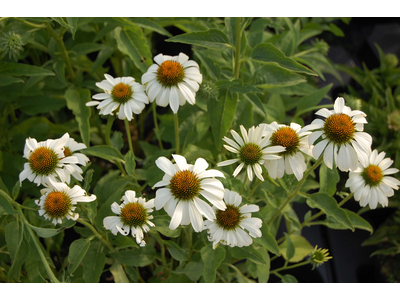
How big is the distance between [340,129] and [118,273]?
26.3 inches

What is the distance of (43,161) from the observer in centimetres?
72

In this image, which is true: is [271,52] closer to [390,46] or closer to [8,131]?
[8,131]

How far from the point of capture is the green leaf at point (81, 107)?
984 millimetres

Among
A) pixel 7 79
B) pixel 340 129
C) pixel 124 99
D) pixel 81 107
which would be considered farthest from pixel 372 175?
pixel 7 79

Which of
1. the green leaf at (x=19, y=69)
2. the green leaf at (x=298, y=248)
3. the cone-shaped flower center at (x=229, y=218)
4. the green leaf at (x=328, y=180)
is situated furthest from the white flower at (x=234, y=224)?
the green leaf at (x=19, y=69)

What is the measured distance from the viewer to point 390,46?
187 centimetres

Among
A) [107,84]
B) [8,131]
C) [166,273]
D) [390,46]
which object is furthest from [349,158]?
[390,46]

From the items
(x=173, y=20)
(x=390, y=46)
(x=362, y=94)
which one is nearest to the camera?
(x=173, y=20)

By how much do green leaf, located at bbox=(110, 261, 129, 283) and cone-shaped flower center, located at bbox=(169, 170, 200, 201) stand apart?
0.41 meters

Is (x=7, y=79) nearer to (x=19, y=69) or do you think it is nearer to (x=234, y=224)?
(x=19, y=69)

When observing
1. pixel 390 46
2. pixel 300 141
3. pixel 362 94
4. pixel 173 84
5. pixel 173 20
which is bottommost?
pixel 300 141

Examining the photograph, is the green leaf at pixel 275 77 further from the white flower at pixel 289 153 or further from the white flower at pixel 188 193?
the white flower at pixel 188 193

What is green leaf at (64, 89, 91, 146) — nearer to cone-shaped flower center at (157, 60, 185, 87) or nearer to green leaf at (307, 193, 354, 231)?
Result: cone-shaped flower center at (157, 60, 185, 87)

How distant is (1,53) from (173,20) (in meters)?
0.52
